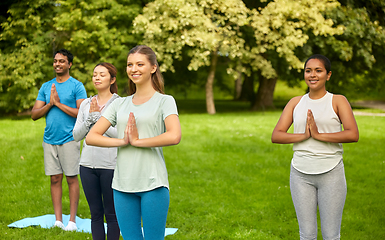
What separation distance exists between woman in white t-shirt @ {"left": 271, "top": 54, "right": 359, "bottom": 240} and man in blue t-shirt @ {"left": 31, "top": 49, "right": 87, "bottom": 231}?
300 cm

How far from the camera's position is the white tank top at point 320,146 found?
3064 millimetres

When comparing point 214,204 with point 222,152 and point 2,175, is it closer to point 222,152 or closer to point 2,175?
point 222,152

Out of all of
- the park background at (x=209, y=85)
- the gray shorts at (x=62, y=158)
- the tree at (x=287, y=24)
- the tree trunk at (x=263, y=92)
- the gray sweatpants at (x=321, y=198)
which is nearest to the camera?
the gray sweatpants at (x=321, y=198)

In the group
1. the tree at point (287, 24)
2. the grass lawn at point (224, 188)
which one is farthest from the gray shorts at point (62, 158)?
the tree at point (287, 24)

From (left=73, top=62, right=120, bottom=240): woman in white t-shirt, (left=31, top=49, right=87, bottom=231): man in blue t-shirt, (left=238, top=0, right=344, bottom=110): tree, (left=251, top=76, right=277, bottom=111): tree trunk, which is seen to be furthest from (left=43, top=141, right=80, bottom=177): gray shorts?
(left=251, top=76, right=277, bottom=111): tree trunk

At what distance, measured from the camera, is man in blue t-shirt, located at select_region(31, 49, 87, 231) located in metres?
4.82

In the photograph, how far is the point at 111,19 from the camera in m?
19.6

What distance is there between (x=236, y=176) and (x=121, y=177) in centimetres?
607

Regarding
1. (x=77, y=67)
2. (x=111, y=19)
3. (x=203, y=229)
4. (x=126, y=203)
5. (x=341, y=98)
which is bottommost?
(x=203, y=229)

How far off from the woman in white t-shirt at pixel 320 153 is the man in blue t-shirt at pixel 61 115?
118 inches

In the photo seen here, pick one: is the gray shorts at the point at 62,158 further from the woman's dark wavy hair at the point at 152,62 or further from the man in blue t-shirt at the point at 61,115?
the woman's dark wavy hair at the point at 152,62

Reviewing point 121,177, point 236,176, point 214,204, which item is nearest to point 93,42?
point 236,176

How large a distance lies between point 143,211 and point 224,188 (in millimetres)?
5135

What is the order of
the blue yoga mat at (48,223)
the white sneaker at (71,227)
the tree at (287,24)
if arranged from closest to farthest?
the white sneaker at (71,227) → the blue yoga mat at (48,223) → the tree at (287,24)
